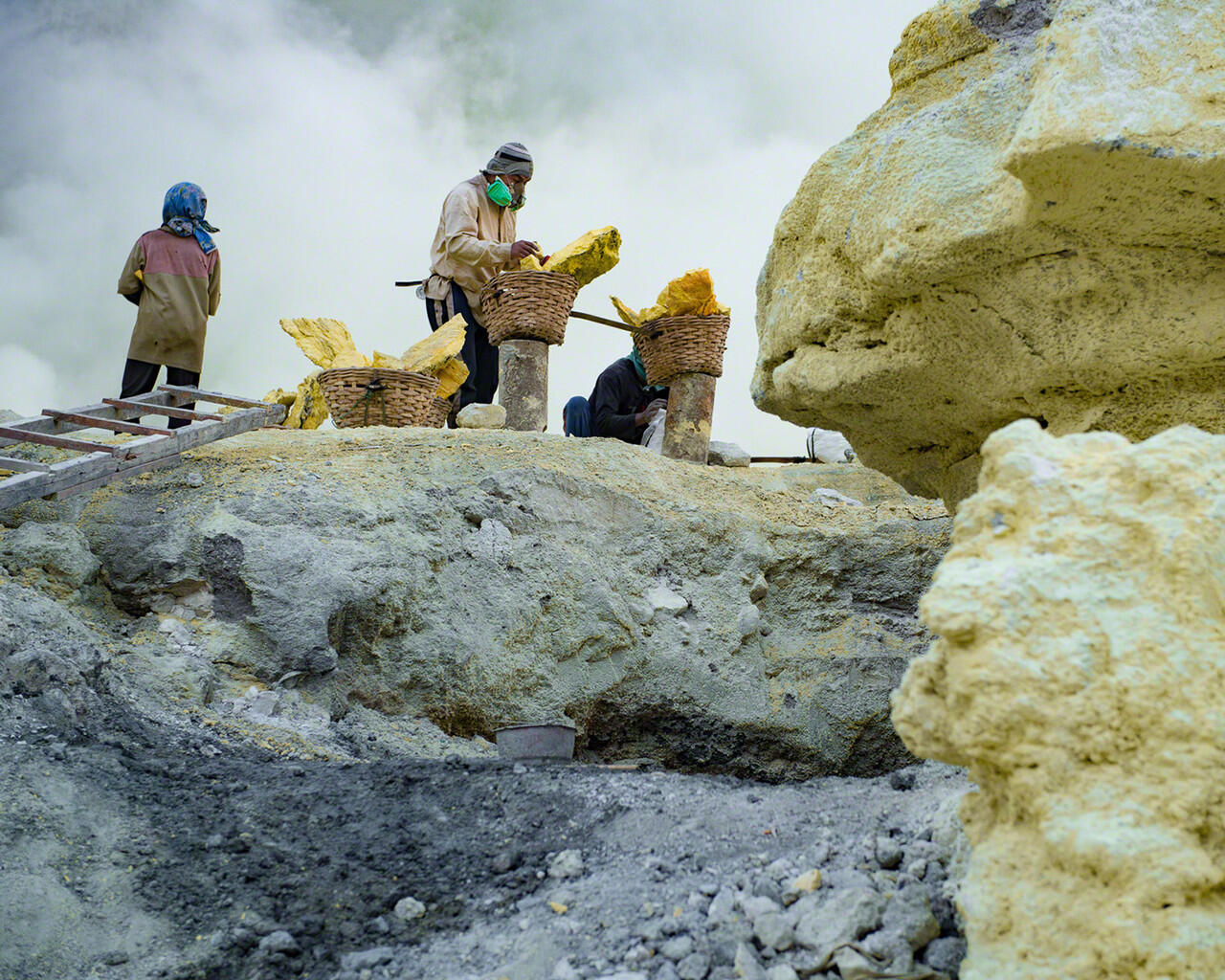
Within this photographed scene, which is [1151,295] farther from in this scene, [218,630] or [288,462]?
[288,462]

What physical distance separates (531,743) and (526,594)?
3.45 ft

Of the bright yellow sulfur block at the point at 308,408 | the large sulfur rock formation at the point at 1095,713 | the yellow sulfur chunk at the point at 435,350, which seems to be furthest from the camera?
the bright yellow sulfur block at the point at 308,408

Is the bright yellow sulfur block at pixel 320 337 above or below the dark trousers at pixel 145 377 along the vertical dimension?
above

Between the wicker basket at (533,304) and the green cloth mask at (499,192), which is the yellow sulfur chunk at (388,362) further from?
the green cloth mask at (499,192)

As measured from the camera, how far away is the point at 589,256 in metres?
6.39

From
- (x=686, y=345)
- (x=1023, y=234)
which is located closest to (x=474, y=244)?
(x=686, y=345)

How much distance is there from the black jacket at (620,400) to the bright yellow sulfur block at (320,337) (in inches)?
68.5

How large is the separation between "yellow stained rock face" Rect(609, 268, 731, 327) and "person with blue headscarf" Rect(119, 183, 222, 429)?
2553mm

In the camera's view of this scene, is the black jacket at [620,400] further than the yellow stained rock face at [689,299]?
Yes

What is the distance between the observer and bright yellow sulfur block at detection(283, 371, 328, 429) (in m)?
6.71

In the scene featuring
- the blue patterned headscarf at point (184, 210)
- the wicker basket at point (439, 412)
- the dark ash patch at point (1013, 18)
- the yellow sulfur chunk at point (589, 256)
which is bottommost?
the wicker basket at point (439, 412)

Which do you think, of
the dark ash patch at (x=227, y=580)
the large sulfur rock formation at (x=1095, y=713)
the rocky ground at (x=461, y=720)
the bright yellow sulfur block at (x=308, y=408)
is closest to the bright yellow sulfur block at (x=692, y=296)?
the rocky ground at (x=461, y=720)

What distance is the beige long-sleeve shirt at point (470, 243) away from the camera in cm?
680

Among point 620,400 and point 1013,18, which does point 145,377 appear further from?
point 1013,18
